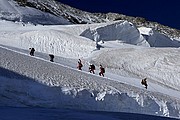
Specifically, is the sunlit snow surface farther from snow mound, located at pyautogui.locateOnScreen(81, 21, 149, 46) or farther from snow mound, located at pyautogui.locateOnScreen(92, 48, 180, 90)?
snow mound, located at pyautogui.locateOnScreen(81, 21, 149, 46)

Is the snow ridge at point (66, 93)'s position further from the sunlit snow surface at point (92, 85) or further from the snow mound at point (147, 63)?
the snow mound at point (147, 63)

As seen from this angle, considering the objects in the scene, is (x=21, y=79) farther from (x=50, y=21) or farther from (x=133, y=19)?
(x=133, y=19)

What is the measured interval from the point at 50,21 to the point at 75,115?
75518 millimetres

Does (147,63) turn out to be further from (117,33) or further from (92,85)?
(92,85)

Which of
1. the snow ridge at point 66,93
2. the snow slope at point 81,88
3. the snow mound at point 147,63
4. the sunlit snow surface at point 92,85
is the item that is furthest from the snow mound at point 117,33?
the snow ridge at point 66,93

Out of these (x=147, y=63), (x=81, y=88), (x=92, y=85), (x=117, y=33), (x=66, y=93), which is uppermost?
(x=117, y=33)

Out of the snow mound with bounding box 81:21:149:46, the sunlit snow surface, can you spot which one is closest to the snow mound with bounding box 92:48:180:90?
the sunlit snow surface

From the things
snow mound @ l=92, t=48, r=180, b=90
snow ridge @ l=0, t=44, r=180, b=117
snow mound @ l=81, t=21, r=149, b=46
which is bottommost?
snow ridge @ l=0, t=44, r=180, b=117

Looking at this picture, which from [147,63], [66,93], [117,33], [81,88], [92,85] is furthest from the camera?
[117,33]

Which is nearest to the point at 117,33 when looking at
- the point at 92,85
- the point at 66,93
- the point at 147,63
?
the point at 147,63

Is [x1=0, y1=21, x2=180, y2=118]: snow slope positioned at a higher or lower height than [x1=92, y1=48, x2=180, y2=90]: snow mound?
lower

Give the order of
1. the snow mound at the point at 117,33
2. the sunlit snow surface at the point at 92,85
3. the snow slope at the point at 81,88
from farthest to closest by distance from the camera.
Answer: the snow mound at the point at 117,33 < the snow slope at the point at 81,88 < the sunlit snow surface at the point at 92,85

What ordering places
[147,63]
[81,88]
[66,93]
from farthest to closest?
[147,63] < [81,88] < [66,93]

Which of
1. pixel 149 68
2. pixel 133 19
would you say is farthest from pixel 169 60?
pixel 133 19
